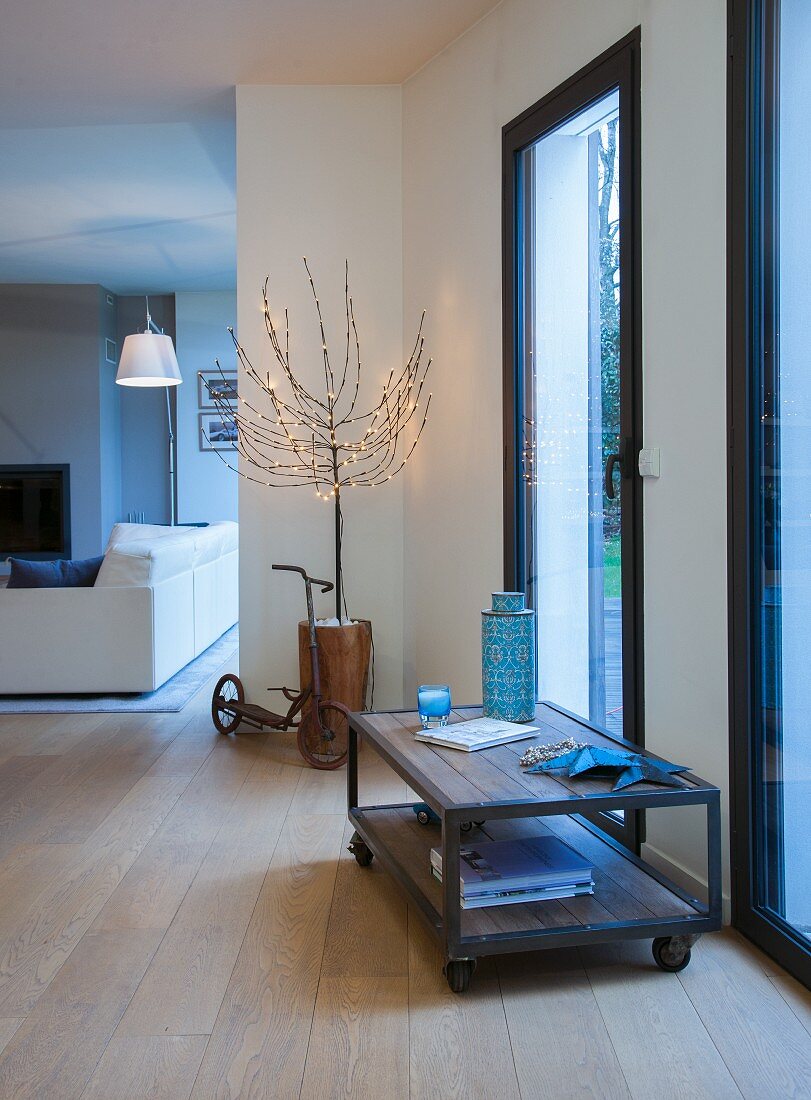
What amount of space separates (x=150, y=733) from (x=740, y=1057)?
10.5ft

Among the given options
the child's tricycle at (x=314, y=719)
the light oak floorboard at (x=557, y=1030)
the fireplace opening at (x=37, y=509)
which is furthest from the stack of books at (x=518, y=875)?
the fireplace opening at (x=37, y=509)

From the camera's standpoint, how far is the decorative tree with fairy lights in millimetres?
4543

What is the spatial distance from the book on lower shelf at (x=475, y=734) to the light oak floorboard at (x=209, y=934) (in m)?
0.61

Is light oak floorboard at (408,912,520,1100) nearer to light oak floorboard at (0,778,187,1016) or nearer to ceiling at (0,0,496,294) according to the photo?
light oak floorboard at (0,778,187,1016)

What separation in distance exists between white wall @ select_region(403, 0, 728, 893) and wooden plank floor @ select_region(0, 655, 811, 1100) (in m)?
0.58

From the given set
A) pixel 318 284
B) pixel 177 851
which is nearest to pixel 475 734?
pixel 177 851

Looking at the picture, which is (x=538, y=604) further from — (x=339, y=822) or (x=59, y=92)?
(x=59, y=92)

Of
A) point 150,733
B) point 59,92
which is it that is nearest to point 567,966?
point 150,733

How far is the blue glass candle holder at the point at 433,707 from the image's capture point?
9.01 feet

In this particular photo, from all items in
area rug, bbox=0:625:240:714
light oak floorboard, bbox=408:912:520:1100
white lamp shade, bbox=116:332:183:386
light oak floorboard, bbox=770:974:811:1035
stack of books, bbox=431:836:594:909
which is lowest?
light oak floorboard, bbox=408:912:520:1100

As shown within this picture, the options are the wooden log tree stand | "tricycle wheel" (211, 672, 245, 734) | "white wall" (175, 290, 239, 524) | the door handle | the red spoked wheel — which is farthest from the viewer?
"white wall" (175, 290, 239, 524)

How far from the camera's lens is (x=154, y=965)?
→ 2.24 m

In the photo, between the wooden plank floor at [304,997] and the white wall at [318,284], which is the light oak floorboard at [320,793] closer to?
the wooden plank floor at [304,997]

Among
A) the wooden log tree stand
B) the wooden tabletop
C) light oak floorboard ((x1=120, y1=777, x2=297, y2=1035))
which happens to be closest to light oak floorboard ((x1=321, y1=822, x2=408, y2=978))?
light oak floorboard ((x1=120, y1=777, x2=297, y2=1035))
